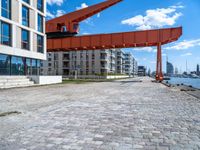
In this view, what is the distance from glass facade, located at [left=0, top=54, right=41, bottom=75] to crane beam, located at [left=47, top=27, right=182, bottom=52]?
40.3ft

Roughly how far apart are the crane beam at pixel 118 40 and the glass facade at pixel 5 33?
18441mm

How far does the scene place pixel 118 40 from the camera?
41.0 m

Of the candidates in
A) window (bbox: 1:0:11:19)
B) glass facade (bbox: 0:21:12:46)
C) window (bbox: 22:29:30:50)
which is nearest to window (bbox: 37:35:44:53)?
window (bbox: 22:29:30:50)

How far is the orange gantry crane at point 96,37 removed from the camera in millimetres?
39125

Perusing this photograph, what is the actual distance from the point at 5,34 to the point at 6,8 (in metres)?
2.98

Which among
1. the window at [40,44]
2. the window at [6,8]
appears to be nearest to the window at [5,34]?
the window at [6,8]

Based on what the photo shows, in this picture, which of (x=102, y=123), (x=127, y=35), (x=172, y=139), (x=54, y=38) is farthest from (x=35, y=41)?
(x=172, y=139)

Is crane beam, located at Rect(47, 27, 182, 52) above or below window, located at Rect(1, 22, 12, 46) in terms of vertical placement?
Answer: above

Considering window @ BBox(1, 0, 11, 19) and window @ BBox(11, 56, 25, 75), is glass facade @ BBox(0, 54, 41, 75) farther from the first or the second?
window @ BBox(1, 0, 11, 19)

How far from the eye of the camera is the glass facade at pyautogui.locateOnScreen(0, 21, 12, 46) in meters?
25.2

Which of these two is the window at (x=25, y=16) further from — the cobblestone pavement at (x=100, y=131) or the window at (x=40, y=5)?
the cobblestone pavement at (x=100, y=131)

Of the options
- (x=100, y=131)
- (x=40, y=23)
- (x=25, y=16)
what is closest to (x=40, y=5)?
(x=40, y=23)

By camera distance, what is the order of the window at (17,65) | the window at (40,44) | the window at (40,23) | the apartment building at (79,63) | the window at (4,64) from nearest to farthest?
the window at (4,64), the window at (17,65), the window at (40,44), the window at (40,23), the apartment building at (79,63)

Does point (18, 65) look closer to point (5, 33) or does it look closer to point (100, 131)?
point (5, 33)
